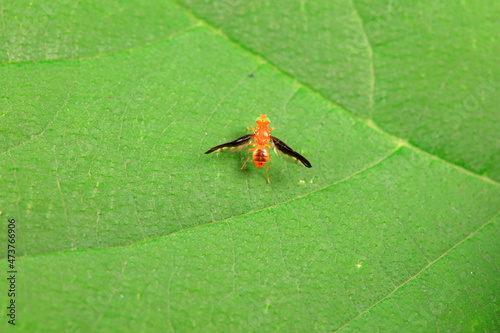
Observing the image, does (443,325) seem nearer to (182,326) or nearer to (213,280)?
(213,280)

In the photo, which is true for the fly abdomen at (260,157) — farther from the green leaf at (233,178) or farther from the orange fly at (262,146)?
the green leaf at (233,178)

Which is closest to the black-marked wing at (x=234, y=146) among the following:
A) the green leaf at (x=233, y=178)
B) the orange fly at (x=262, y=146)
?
the orange fly at (x=262, y=146)

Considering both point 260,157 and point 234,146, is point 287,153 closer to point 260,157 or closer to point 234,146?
point 260,157

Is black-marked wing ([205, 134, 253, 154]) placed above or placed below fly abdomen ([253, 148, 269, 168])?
above

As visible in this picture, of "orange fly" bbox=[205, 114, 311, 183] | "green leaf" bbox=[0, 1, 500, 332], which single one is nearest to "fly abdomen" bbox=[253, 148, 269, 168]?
"orange fly" bbox=[205, 114, 311, 183]

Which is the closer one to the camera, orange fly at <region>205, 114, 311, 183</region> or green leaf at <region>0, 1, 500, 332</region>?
green leaf at <region>0, 1, 500, 332</region>

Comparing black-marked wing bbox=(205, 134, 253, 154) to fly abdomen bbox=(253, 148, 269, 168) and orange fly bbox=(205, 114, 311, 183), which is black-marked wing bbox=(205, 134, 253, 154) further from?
fly abdomen bbox=(253, 148, 269, 168)

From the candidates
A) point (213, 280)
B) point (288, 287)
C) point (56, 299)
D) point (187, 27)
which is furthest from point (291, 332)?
point (187, 27)
